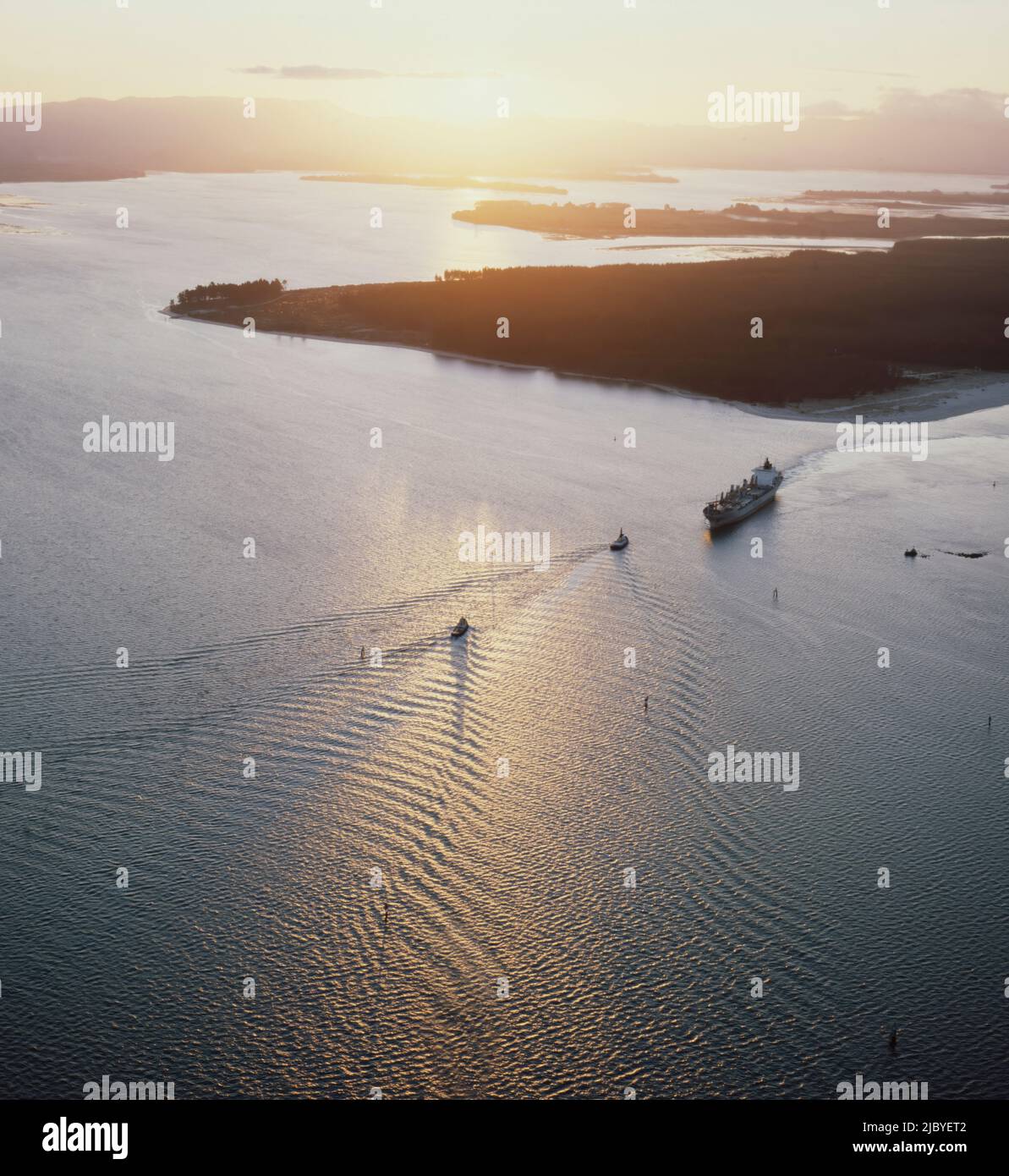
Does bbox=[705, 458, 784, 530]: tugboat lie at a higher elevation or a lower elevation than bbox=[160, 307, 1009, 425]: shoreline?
lower

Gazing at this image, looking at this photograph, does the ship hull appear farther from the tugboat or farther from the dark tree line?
the dark tree line

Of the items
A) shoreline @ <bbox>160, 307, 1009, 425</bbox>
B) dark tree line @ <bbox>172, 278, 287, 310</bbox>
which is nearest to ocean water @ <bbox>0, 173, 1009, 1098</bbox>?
shoreline @ <bbox>160, 307, 1009, 425</bbox>

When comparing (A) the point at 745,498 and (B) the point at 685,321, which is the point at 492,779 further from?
(B) the point at 685,321

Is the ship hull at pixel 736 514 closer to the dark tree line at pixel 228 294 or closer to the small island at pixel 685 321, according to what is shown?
the small island at pixel 685 321

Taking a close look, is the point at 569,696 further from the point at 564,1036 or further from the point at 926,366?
the point at 926,366

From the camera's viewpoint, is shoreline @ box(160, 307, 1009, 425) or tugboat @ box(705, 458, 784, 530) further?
shoreline @ box(160, 307, 1009, 425)

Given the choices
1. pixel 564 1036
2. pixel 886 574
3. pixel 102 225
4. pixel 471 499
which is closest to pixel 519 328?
pixel 471 499
